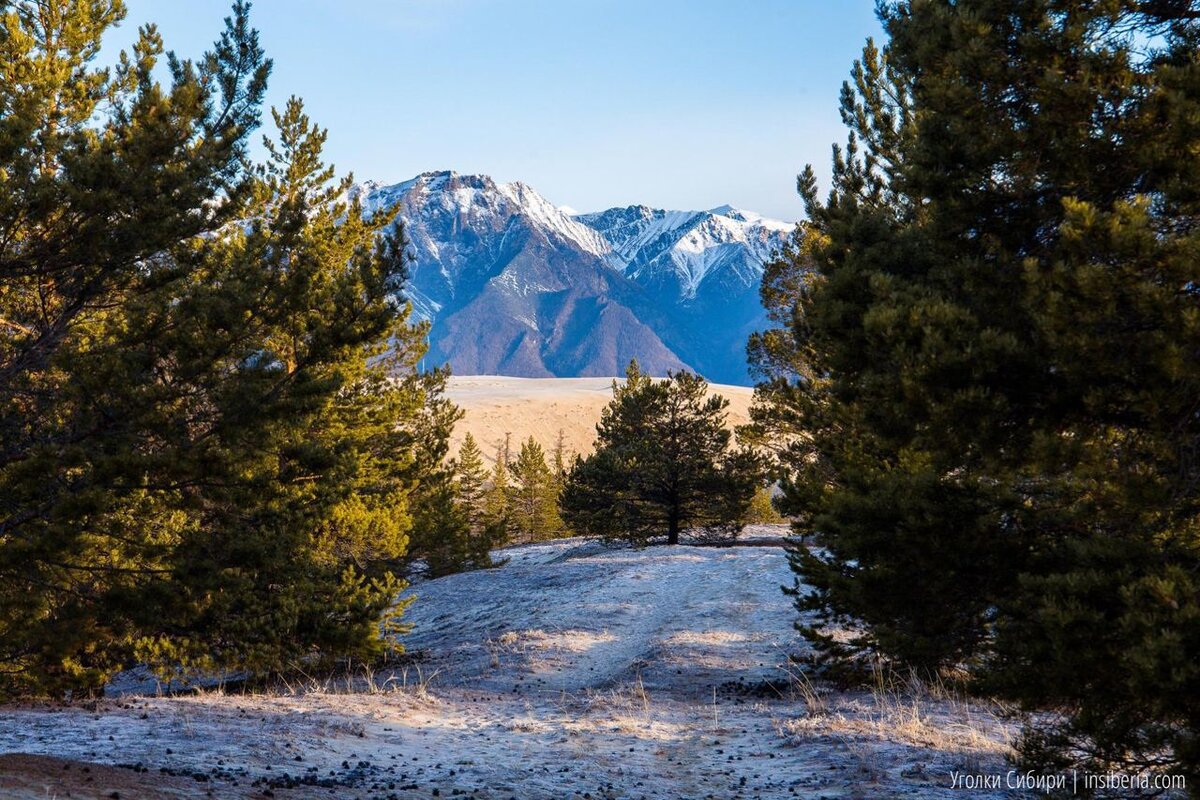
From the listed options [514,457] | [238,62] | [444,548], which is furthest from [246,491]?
[514,457]

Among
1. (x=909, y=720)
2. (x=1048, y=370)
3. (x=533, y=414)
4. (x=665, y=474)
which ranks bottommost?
(x=909, y=720)

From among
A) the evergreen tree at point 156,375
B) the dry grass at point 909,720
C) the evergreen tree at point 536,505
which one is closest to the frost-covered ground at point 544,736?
the dry grass at point 909,720

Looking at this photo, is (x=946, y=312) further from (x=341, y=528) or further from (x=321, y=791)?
(x=341, y=528)

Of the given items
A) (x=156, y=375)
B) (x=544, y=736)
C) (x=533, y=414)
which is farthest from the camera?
(x=533, y=414)

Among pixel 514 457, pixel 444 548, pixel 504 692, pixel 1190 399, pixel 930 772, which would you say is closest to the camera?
pixel 1190 399

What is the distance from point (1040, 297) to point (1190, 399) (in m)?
1.07

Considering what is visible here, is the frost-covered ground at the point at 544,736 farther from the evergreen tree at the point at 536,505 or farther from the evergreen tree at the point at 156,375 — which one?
the evergreen tree at the point at 536,505

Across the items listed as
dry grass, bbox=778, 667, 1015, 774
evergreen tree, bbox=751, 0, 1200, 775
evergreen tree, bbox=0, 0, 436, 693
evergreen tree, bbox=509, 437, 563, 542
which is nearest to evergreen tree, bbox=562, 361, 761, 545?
dry grass, bbox=778, 667, 1015, 774

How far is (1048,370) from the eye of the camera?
5.53m

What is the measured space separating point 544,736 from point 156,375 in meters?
5.35

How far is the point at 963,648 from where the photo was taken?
23.2 feet

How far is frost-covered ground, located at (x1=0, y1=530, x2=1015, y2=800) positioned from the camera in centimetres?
648

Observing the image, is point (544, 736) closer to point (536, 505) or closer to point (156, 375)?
point (156, 375)

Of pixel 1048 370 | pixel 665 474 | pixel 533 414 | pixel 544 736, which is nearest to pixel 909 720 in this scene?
pixel 544 736
